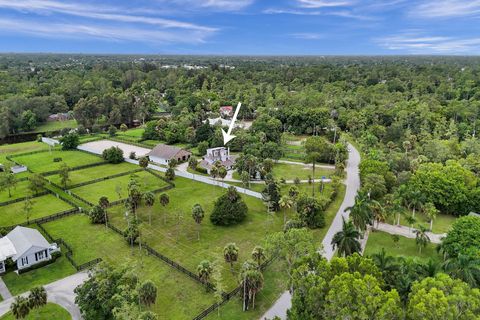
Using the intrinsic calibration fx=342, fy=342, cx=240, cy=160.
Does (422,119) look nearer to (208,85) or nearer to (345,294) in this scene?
(345,294)

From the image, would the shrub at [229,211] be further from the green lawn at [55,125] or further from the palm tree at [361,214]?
the green lawn at [55,125]

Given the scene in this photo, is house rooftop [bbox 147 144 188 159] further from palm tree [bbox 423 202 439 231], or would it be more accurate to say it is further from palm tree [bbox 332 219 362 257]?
palm tree [bbox 423 202 439 231]

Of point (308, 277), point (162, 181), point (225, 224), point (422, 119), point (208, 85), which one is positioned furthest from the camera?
point (208, 85)

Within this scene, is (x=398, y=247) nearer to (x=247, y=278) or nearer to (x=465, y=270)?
(x=465, y=270)

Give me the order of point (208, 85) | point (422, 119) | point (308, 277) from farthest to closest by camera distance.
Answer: point (208, 85) < point (422, 119) < point (308, 277)

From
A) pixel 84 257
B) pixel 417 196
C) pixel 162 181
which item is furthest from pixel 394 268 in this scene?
pixel 162 181

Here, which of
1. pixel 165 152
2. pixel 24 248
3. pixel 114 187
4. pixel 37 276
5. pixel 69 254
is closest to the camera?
pixel 37 276

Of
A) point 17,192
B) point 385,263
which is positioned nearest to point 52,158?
point 17,192
